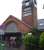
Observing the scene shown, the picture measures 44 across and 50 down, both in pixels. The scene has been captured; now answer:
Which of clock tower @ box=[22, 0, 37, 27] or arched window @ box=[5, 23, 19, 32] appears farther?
arched window @ box=[5, 23, 19, 32]

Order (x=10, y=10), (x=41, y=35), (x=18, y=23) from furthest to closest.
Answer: (x=10, y=10) → (x=18, y=23) → (x=41, y=35)

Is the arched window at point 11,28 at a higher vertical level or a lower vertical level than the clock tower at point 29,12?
lower

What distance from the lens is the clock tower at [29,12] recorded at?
208 cm

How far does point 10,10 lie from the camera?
2324 millimetres

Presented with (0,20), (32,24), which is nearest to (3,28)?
(0,20)

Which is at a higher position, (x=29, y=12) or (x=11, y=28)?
(x=29, y=12)

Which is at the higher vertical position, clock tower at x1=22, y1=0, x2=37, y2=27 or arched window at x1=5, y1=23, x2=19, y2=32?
clock tower at x1=22, y1=0, x2=37, y2=27

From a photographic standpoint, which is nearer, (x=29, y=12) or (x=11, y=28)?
(x=29, y=12)

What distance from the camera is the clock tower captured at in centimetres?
208

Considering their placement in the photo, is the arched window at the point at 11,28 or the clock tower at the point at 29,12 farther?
the arched window at the point at 11,28

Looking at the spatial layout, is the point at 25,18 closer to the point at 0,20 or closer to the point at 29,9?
the point at 29,9

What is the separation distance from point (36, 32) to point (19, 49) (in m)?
0.31

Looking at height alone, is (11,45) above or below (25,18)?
below

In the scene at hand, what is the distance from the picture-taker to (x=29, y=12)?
2125 millimetres
